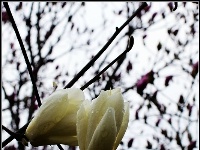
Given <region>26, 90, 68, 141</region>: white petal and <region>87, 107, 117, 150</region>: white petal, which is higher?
<region>26, 90, 68, 141</region>: white petal

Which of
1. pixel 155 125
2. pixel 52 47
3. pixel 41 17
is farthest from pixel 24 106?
pixel 155 125

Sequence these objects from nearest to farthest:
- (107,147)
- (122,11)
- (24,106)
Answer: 1. (107,147)
2. (24,106)
3. (122,11)

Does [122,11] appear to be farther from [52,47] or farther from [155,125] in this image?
[155,125]

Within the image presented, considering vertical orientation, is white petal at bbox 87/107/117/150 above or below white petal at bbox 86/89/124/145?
below

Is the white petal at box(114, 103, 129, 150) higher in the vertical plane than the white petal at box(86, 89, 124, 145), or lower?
lower
